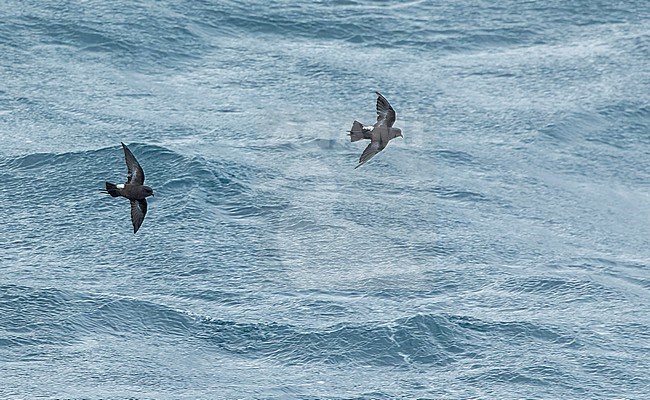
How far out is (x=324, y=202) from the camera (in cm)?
6812

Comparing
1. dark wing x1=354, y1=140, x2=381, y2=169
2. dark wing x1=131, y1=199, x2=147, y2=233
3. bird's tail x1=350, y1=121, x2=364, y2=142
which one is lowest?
dark wing x1=131, y1=199, x2=147, y2=233

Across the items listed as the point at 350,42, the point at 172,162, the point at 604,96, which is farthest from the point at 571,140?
the point at 172,162

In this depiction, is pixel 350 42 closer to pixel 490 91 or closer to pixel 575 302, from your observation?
pixel 490 91

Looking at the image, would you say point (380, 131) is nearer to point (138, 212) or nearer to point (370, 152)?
point (370, 152)

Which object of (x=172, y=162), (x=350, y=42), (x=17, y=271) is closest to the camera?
(x=17, y=271)

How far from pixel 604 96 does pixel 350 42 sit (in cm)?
888

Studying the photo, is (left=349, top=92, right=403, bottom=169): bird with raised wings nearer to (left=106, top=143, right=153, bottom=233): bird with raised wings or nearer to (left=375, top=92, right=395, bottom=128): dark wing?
(left=375, top=92, right=395, bottom=128): dark wing

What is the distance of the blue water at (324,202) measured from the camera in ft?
197

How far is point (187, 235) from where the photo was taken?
219ft

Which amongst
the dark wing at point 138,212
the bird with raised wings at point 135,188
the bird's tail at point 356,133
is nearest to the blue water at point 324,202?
the dark wing at point 138,212

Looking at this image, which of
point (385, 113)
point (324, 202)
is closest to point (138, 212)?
point (385, 113)

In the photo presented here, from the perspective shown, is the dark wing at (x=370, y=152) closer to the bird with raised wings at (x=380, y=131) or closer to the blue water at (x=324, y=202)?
the bird with raised wings at (x=380, y=131)

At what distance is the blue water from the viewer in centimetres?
5991

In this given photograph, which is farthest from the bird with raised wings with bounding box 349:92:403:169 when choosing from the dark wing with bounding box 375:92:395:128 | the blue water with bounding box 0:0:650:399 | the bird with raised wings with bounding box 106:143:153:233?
the blue water with bounding box 0:0:650:399
